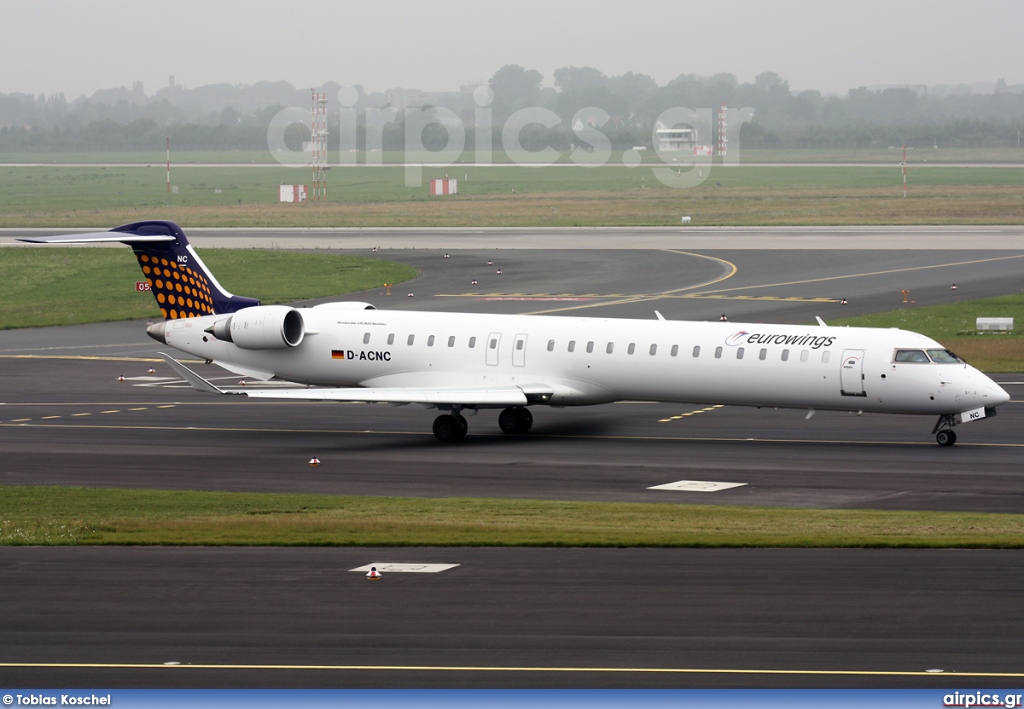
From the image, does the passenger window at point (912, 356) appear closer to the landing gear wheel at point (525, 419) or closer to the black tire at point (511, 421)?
the landing gear wheel at point (525, 419)

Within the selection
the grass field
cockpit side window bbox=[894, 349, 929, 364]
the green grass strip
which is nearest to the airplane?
cockpit side window bbox=[894, 349, 929, 364]

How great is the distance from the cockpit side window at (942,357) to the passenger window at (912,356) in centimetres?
19

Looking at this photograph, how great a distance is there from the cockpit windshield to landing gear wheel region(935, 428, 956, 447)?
168 centimetres

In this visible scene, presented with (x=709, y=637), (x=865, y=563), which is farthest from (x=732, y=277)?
(x=709, y=637)

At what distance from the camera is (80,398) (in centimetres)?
4528

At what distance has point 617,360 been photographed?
121ft

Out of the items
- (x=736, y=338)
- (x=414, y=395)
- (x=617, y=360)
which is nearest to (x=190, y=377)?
(x=414, y=395)

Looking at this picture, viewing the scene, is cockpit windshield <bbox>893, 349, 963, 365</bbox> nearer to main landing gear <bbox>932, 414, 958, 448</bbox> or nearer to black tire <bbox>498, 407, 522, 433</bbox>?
main landing gear <bbox>932, 414, 958, 448</bbox>

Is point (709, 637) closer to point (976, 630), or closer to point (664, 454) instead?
point (976, 630)

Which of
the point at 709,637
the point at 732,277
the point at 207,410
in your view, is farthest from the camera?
the point at 732,277

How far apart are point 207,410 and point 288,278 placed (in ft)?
110

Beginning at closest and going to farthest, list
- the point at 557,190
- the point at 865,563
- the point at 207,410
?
the point at 865,563 < the point at 207,410 < the point at 557,190

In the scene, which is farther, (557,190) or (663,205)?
(557,190)

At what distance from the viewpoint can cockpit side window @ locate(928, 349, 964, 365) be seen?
34625 mm
